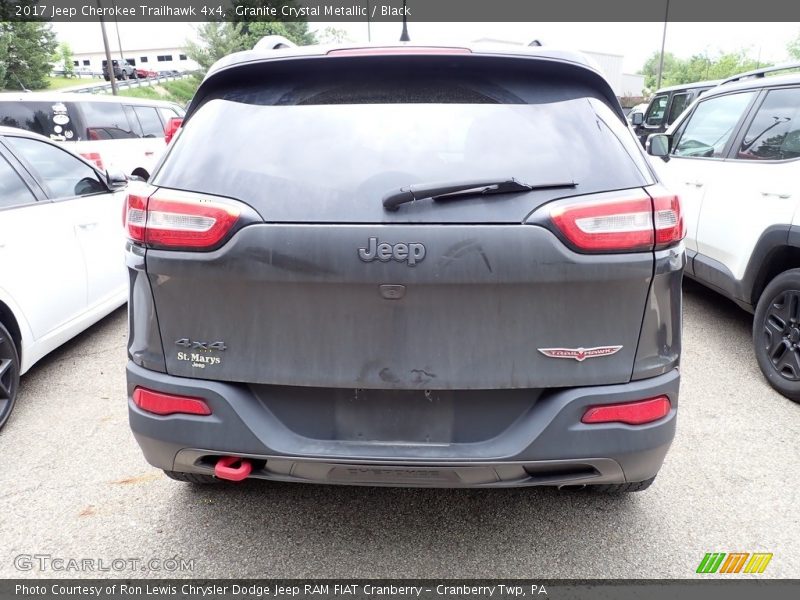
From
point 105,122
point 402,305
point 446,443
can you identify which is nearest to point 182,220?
point 402,305

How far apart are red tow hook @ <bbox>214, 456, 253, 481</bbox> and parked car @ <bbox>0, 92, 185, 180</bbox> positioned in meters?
5.86

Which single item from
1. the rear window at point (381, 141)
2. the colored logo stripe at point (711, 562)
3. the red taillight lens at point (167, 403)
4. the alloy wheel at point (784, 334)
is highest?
the rear window at point (381, 141)

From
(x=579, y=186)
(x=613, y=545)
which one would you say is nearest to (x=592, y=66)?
(x=579, y=186)

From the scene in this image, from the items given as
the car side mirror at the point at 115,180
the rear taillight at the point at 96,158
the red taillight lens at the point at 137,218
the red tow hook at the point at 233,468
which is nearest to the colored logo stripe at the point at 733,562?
the red tow hook at the point at 233,468

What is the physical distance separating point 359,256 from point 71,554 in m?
1.80

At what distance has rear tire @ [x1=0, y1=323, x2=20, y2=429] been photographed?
325 cm

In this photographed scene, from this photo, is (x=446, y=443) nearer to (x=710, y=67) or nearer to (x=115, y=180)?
(x=115, y=180)

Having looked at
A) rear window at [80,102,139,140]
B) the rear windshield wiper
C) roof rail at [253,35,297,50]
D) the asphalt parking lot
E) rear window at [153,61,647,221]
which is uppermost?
roof rail at [253,35,297,50]

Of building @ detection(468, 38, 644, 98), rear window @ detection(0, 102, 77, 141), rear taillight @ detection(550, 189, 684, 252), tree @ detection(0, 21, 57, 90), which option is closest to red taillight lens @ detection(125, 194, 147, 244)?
rear taillight @ detection(550, 189, 684, 252)

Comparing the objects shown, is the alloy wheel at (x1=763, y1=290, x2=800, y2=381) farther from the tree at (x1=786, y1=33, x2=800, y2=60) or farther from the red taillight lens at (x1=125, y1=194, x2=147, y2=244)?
the tree at (x1=786, y1=33, x2=800, y2=60)

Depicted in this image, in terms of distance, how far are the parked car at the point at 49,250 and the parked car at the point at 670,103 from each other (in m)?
8.86

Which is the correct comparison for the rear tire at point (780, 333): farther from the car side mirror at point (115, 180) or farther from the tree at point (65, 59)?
the tree at point (65, 59)

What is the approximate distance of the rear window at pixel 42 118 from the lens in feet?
25.5

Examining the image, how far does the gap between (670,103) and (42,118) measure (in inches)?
442
